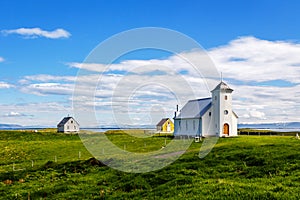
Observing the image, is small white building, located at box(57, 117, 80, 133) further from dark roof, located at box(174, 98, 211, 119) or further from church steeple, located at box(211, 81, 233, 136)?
church steeple, located at box(211, 81, 233, 136)

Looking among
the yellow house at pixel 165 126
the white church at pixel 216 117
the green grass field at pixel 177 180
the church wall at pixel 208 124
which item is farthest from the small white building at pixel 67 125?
the green grass field at pixel 177 180

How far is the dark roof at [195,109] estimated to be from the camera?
71.9m

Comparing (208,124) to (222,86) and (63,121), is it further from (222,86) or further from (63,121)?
(63,121)

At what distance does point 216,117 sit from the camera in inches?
2719

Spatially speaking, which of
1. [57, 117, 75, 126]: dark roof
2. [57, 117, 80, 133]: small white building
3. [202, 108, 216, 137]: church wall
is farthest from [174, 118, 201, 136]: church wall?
[57, 117, 75, 126]: dark roof

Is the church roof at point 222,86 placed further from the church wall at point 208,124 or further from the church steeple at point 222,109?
the church wall at point 208,124

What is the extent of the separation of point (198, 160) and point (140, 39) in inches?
420

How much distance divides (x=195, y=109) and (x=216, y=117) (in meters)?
7.73

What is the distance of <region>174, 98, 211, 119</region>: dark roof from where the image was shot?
71925mm

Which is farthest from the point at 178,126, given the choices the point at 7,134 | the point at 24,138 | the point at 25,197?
the point at 25,197

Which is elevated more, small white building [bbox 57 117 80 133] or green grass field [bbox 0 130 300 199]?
small white building [bbox 57 117 80 133]

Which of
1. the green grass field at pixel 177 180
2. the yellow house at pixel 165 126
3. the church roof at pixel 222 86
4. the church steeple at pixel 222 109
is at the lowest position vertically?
the green grass field at pixel 177 180

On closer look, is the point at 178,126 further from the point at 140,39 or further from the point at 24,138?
the point at 140,39

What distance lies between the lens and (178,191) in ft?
59.4
